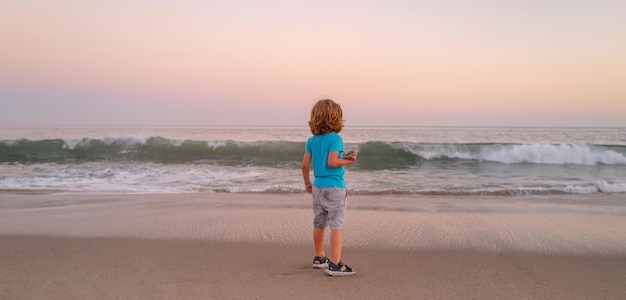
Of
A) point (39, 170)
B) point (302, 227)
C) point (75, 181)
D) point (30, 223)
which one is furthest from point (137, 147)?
point (302, 227)

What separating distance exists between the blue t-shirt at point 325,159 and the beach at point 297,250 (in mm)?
774

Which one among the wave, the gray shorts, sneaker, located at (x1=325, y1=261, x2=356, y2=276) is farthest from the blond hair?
the wave

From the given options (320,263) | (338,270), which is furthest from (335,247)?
(320,263)

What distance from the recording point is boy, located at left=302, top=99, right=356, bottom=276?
11.7 ft

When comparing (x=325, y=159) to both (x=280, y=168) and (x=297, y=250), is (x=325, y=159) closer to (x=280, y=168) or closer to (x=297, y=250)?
(x=297, y=250)

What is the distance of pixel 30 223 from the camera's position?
5637 millimetres

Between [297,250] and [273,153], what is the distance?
15.3 metres

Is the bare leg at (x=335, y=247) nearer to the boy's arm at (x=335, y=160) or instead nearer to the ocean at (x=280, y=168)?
the boy's arm at (x=335, y=160)

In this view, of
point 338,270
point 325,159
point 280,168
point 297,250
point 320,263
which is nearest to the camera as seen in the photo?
point 338,270

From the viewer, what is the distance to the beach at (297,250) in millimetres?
3256

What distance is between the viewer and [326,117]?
3.59 m

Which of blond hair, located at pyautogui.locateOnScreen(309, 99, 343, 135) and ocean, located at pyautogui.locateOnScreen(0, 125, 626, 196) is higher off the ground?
blond hair, located at pyautogui.locateOnScreen(309, 99, 343, 135)

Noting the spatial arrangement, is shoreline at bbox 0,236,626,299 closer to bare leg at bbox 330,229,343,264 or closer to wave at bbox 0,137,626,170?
bare leg at bbox 330,229,343,264

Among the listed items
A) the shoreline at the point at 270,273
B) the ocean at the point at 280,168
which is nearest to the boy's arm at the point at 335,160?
the shoreline at the point at 270,273
